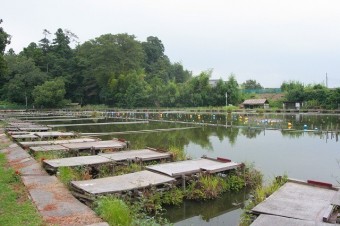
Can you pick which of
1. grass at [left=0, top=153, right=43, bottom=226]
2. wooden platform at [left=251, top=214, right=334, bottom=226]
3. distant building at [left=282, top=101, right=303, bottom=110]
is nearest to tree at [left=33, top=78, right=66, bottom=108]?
distant building at [left=282, top=101, right=303, bottom=110]

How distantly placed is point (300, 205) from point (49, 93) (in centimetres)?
5065

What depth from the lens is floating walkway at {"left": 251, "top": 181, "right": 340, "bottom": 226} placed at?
20.9 ft

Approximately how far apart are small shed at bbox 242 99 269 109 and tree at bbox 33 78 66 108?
2819cm

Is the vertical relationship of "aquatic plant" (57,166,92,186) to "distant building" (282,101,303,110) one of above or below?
below

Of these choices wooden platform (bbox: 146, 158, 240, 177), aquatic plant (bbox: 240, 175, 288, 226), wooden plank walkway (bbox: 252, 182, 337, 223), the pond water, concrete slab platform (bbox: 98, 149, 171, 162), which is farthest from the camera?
concrete slab platform (bbox: 98, 149, 171, 162)

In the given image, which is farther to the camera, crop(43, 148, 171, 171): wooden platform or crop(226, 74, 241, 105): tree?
crop(226, 74, 241, 105): tree

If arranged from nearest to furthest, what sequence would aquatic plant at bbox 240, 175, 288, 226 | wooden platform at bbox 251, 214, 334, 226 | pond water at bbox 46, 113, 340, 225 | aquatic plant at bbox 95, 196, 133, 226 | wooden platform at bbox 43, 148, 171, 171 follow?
wooden platform at bbox 251, 214, 334, 226 < aquatic plant at bbox 95, 196, 133, 226 < aquatic plant at bbox 240, 175, 288, 226 < pond water at bbox 46, 113, 340, 225 < wooden platform at bbox 43, 148, 171, 171

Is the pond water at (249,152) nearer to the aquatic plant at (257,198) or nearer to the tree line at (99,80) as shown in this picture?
the aquatic plant at (257,198)

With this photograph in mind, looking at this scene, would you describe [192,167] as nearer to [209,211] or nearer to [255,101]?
[209,211]

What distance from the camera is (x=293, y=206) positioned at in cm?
717

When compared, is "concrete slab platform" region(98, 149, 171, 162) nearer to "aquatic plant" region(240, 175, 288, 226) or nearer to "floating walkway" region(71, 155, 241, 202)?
"floating walkway" region(71, 155, 241, 202)

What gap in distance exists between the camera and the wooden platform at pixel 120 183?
831 cm

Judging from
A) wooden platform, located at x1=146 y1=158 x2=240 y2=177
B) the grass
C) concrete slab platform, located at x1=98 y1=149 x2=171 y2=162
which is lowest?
the grass

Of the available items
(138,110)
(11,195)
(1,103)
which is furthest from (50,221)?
(1,103)
